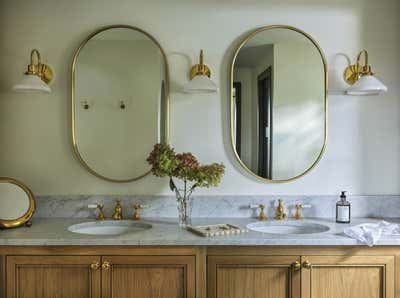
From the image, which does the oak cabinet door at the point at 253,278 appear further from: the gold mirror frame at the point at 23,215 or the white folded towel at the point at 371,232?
the gold mirror frame at the point at 23,215

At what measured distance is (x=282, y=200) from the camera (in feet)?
7.86

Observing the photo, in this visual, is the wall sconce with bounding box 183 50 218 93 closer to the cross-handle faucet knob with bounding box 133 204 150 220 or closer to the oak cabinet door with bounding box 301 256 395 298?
the cross-handle faucet knob with bounding box 133 204 150 220

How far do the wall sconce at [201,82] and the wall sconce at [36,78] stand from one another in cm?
83

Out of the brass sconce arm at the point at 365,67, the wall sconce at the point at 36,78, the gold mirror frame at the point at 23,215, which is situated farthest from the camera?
the brass sconce arm at the point at 365,67

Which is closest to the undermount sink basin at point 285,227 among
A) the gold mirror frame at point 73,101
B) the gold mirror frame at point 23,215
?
the gold mirror frame at point 73,101

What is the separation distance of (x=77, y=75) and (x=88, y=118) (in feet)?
0.89

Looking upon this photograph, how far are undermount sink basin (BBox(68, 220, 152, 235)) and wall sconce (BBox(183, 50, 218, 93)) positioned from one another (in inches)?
32.8

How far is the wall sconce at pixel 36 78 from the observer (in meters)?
2.18

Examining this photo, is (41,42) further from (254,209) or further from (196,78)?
(254,209)

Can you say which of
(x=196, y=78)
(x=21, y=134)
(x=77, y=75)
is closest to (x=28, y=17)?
(x=77, y=75)

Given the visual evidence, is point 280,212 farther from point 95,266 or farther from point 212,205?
point 95,266

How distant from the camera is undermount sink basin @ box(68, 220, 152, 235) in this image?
222 cm

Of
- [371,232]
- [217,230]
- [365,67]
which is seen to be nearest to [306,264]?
[371,232]

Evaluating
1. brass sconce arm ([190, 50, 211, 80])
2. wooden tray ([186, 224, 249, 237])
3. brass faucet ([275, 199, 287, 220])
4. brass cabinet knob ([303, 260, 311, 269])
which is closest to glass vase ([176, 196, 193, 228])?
wooden tray ([186, 224, 249, 237])
